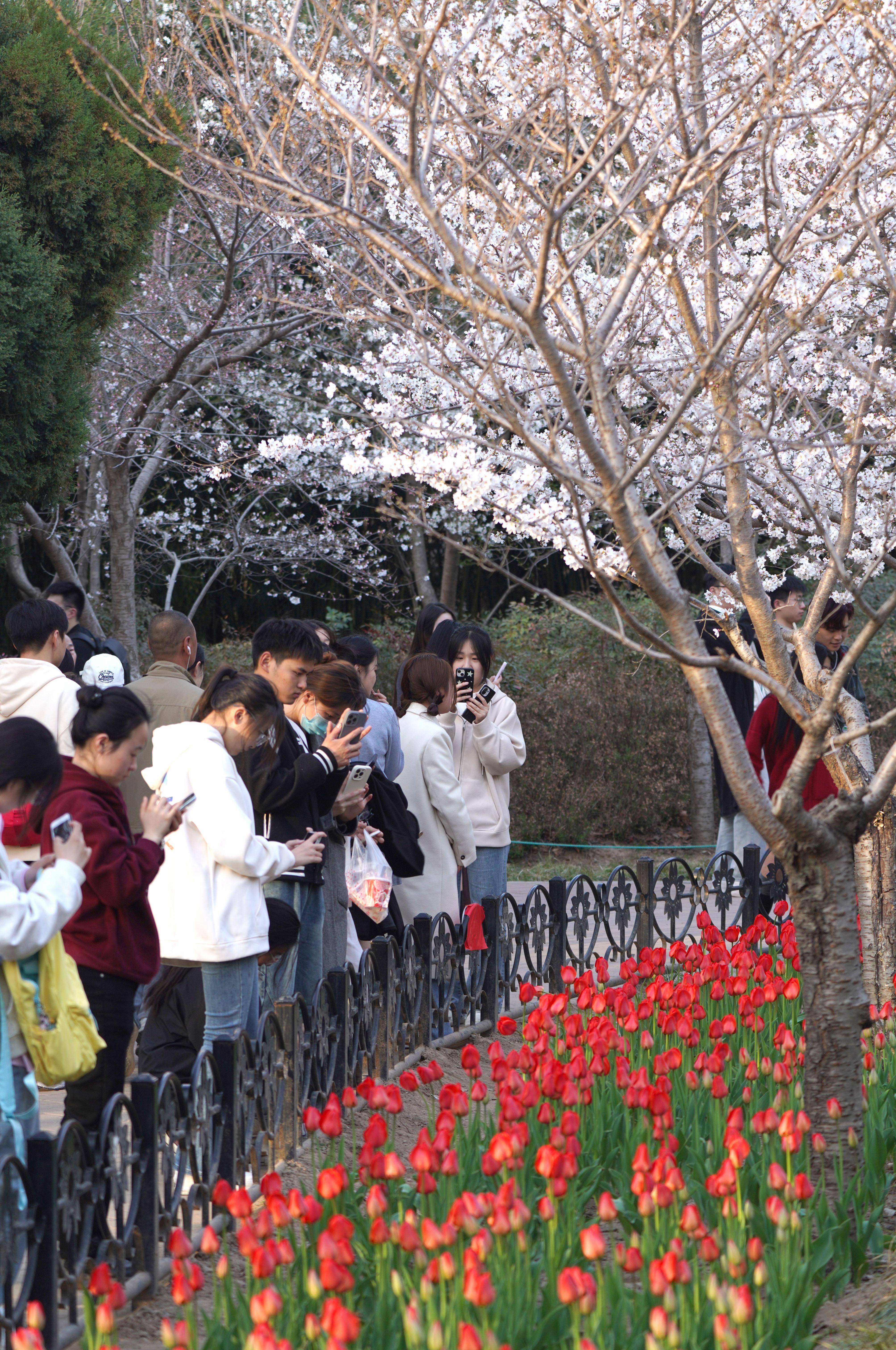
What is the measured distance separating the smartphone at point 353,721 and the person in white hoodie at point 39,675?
44.1 inches

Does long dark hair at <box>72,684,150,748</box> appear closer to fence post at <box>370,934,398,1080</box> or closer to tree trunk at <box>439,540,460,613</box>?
fence post at <box>370,934,398,1080</box>

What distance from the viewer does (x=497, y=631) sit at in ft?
48.9

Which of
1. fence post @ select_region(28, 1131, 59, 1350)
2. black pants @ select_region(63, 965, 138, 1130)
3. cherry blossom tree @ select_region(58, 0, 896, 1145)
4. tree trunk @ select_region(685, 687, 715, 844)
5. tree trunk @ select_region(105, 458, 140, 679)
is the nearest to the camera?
fence post @ select_region(28, 1131, 59, 1350)

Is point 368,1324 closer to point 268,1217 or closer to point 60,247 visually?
point 268,1217

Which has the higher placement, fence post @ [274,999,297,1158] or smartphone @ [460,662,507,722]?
smartphone @ [460,662,507,722]

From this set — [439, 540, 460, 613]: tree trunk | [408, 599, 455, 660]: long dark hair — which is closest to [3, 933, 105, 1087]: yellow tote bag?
[408, 599, 455, 660]: long dark hair

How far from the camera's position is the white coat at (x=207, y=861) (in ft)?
12.9

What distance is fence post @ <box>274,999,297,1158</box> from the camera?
393cm

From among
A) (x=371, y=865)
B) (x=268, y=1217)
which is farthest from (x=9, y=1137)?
(x=371, y=865)

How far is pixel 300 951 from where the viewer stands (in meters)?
4.82

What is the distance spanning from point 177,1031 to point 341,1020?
51cm

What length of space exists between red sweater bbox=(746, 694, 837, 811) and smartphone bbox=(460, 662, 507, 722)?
1.29 m

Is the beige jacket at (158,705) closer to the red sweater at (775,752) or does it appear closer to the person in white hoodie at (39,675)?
the person in white hoodie at (39,675)

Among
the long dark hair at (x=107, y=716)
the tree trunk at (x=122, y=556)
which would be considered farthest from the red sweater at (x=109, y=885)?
the tree trunk at (x=122, y=556)
